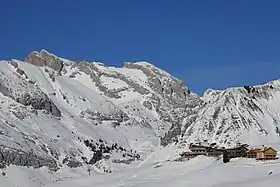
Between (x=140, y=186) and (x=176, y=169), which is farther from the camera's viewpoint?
(x=176, y=169)

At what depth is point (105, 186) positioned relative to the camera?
120688mm

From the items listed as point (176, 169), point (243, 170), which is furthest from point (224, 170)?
point (176, 169)

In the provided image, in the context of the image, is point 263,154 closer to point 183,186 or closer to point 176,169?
point 176,169

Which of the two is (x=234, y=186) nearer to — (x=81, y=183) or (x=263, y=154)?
(x=263, y=154)

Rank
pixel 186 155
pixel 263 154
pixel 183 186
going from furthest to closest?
1. pixel 186 155
2. pixel 263 154
3. pixel 183 186

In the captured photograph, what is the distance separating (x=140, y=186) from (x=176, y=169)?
175 feet

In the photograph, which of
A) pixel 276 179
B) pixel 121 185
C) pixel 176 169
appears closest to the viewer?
pixel 276 179

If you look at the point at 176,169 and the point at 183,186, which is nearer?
the point at 183,186

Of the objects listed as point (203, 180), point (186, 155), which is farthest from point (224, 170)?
point (186, 155)

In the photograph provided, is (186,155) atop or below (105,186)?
atop

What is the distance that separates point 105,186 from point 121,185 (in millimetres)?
7702

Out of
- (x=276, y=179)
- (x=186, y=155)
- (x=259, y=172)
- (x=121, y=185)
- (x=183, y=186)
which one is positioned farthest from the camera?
(x=186, y=155)

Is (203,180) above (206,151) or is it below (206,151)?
below

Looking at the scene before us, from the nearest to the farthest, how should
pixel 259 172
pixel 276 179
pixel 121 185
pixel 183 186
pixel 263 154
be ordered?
pixel 276 179 < pixel 183 186 < pixel 259 172 < pixel 121 185 < pixel 263 154
